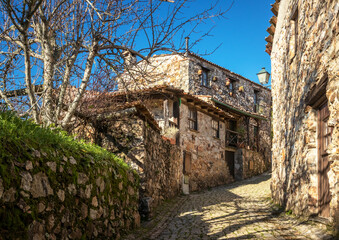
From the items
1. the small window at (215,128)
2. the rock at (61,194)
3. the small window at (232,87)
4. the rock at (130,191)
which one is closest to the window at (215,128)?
the small window at (215,128)

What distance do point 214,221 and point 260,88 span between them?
21469mm

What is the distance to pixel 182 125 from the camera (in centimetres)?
1585

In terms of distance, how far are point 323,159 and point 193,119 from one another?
1122 centimetres

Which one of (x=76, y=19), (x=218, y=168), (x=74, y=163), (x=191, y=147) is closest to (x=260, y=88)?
(x=218, y=168)

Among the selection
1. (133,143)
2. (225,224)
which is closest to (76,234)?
(225,224)

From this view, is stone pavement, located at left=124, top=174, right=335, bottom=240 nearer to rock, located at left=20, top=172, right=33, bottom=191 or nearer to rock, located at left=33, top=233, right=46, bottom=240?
rock, located at left=33, top=233, right=46, bottom=240

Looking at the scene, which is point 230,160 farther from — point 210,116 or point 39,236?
point 39,236

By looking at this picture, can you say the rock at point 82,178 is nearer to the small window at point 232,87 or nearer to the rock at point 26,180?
the rock at point 26,180

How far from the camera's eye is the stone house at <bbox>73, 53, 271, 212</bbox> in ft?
25.8

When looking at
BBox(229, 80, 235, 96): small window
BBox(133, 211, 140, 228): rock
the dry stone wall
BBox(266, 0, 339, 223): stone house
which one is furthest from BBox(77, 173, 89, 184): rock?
BBox(229, 80, 235, 96): small window

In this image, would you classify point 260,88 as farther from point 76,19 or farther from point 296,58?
point 76,19

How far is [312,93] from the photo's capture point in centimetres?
590

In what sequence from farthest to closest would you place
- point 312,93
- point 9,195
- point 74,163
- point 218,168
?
point 218,168 → point 312,93 → point 74,163 → point 9,195

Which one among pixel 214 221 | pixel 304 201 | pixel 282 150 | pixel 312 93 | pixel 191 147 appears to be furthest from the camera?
pixel 191 147
